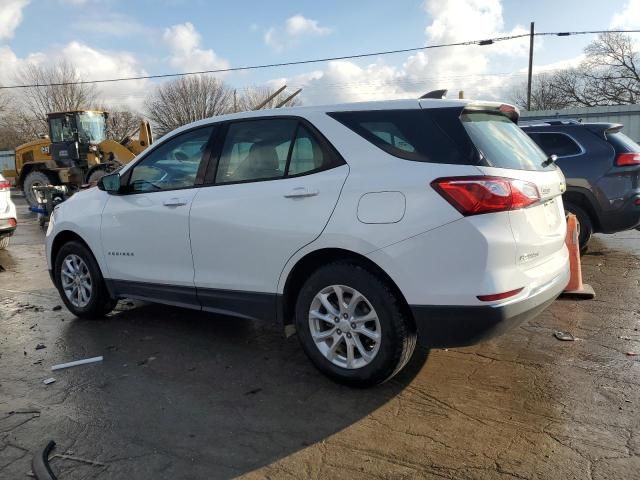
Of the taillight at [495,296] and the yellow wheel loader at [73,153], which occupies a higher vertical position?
the yellow wheel loader at [73,153]

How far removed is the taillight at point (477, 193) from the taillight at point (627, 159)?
4.32m

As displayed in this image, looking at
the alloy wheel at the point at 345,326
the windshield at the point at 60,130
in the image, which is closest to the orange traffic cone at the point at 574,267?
the alloy wheel at the point at 345,326

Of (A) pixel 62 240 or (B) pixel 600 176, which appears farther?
(B) pixel 600 176

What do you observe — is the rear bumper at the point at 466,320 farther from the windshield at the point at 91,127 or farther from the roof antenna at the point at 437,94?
the windshield at the point at 91,127

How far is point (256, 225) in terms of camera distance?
3.57 metres

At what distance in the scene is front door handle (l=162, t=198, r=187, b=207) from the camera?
4.03m

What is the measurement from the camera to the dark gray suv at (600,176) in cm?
636

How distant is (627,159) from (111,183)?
5857 millimetres

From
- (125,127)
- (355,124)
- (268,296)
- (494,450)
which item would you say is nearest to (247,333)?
(268,296)

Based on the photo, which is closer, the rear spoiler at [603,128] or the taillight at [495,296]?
the taillight at [495,296]

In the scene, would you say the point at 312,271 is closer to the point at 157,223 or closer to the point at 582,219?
the point at 157,223

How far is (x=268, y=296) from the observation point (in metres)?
3.61

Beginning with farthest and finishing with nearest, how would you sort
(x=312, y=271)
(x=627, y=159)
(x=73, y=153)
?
(x=73, y=153) → (x=627, y=159) → (x=312, y=271)

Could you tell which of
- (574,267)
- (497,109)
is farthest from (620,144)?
(497,109)
